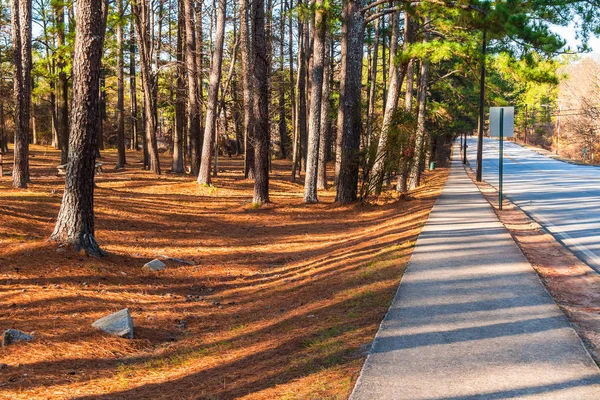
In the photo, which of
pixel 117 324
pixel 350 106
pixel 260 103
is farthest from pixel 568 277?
pixel 260 103

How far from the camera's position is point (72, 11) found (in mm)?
25781

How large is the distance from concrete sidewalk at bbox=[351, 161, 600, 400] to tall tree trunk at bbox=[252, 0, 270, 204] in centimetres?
872

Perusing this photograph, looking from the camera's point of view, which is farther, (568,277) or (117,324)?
(568,277)

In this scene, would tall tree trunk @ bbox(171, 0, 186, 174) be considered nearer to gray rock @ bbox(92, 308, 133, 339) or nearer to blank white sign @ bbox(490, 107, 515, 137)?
blank white sign @ bbox(490, 107, 515, 137)

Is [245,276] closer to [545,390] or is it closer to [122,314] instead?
[122,314]

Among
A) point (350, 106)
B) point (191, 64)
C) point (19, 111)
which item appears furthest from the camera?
point (191, 64)

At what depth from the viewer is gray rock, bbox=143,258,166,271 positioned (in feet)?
32.9

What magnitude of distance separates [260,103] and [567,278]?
10.8m

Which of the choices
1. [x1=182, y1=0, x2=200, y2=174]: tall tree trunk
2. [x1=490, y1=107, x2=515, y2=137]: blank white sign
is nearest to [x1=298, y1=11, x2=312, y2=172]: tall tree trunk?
[x1=182, y1=0, x2=200, y2=174]: tall tree trunk

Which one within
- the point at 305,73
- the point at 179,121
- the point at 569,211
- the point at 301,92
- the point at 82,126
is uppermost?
the point at 305,73

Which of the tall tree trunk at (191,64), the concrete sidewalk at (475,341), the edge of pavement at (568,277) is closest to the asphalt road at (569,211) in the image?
the edge of pavement at (568,277)

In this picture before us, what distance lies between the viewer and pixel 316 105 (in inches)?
703

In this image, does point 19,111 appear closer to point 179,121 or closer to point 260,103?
point 260,103

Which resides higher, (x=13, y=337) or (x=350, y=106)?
(x=350, y=106)
